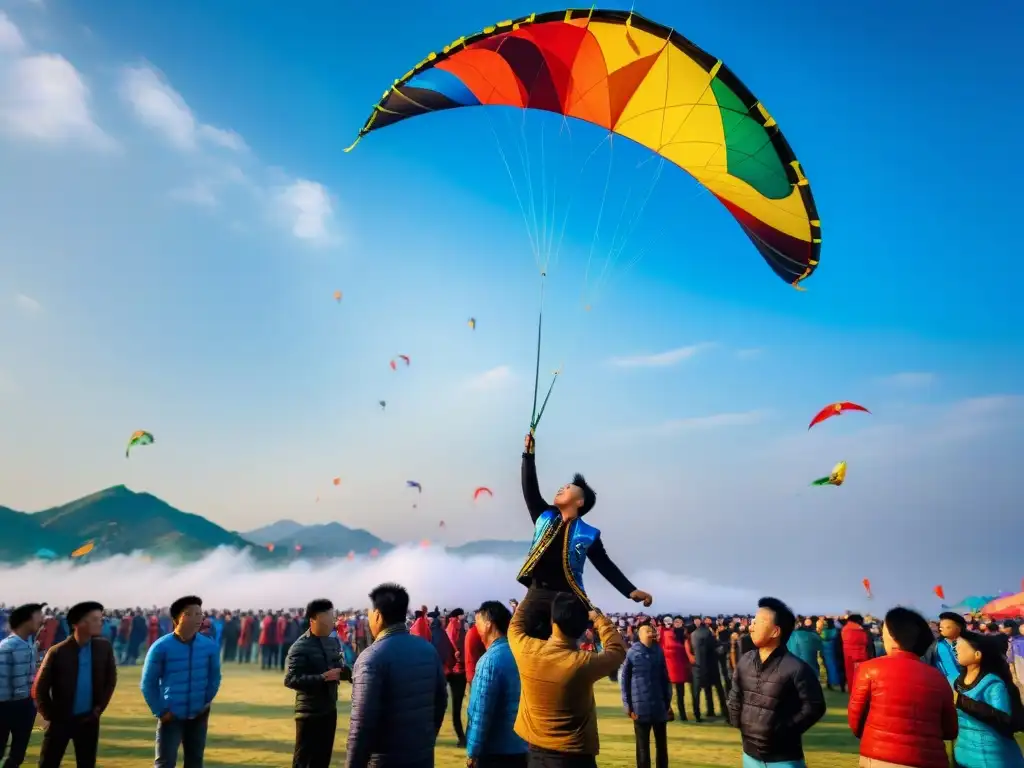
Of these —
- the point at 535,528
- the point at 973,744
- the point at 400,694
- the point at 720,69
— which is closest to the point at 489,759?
the point at 400,694

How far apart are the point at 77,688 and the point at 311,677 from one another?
2228mm

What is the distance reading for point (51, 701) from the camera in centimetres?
613

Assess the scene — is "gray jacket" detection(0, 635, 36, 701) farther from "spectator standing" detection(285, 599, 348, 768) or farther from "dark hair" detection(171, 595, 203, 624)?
"spectator standing" detection(285, 599, 348, 768)

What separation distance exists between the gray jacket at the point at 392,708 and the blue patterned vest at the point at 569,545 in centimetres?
188

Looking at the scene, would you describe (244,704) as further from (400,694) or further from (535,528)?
(400,694)

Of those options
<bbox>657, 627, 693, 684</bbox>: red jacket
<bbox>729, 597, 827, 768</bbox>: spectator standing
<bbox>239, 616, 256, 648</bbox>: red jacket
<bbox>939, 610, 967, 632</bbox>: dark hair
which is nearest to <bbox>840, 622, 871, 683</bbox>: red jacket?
<bbox>657, 627, 693, 684</bbox>: red jacket

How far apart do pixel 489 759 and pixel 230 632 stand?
2519 centimetres

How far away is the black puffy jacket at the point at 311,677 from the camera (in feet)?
19.7

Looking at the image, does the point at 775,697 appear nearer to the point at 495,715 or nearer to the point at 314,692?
the point at 495,715

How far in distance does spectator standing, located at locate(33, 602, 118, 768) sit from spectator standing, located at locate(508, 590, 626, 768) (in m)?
4.44

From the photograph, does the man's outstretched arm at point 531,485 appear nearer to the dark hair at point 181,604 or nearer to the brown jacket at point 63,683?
the dark hair at point 181,604

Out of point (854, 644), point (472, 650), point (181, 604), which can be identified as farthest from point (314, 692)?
point (854, 644)

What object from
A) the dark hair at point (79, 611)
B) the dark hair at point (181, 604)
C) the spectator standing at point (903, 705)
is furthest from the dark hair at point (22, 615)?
the spectator standing at point (903, 705)

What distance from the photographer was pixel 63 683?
6.19 metres
